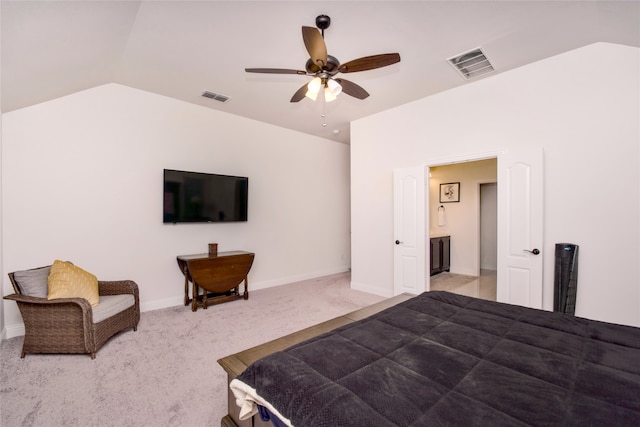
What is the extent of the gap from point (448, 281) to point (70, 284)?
535cm

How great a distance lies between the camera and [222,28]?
233cm

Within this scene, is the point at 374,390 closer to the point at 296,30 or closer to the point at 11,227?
the point at 296,30

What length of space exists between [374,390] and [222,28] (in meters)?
2.74

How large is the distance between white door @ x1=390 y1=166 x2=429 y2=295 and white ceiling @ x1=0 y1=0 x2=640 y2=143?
4.23ft

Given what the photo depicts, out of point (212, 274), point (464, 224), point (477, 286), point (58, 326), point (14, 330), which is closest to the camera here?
point (58, 326)

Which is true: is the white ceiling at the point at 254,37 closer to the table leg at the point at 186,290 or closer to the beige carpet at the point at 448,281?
the table leg at the point at 186,290

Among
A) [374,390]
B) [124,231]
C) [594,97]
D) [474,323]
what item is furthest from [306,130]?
[374,390]

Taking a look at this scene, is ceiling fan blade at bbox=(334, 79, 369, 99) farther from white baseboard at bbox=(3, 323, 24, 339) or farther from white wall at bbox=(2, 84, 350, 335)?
white baseboard at bbox=(3, 323, 24, 339)

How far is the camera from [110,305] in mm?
2629

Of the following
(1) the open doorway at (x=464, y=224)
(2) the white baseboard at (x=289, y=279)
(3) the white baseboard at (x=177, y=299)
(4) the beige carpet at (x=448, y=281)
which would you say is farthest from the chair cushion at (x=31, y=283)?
(1) the open doorway at (x=464, y=224)

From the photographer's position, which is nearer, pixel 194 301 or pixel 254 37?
pixel 254 37

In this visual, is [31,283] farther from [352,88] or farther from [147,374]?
[352,88]

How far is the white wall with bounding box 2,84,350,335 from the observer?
2.90 m

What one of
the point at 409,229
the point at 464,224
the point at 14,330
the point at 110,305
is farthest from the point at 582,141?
the point at 14,330
